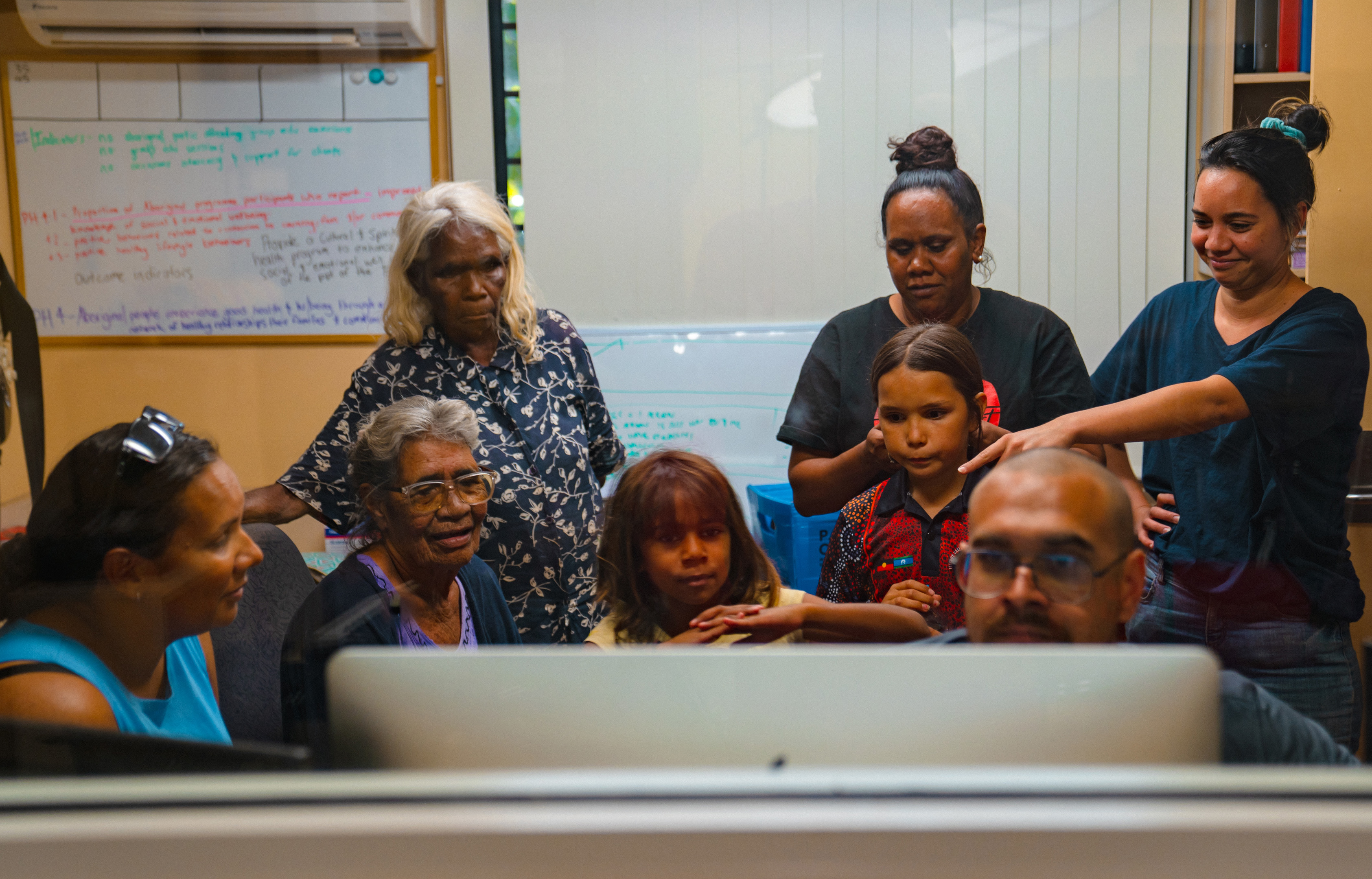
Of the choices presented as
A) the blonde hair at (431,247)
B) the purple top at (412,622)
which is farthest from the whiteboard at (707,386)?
the purple top at (412,622)

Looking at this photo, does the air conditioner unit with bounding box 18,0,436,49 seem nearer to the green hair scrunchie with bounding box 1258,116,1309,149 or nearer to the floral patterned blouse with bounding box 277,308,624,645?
the floral patterned blouse with bounding box 277,308,624,645

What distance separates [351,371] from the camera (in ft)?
5.57

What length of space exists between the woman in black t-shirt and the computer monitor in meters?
0.63

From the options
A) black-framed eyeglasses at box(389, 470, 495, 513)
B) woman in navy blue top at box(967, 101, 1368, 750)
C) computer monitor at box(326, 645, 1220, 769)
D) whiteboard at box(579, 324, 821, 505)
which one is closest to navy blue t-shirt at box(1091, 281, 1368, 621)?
woman in navy blue top at box(967, 101, 1368, 750)

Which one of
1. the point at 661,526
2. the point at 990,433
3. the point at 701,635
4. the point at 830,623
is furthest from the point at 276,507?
the point at 990,433

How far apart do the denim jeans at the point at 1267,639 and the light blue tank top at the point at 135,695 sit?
1.08 meters

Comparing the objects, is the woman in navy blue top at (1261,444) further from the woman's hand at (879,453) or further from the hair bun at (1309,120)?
the woman's hand at (879,453)

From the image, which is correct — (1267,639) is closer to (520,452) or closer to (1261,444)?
(1261,444)

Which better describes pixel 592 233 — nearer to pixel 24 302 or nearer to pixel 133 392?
pixel 133 392

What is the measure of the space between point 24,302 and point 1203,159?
1775mm

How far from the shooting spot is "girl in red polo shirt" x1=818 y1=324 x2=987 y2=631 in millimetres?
1314

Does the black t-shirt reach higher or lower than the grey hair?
higher

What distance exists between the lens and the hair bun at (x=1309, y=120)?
1.16 meters

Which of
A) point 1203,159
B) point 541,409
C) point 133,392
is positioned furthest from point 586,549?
point 1203,159
